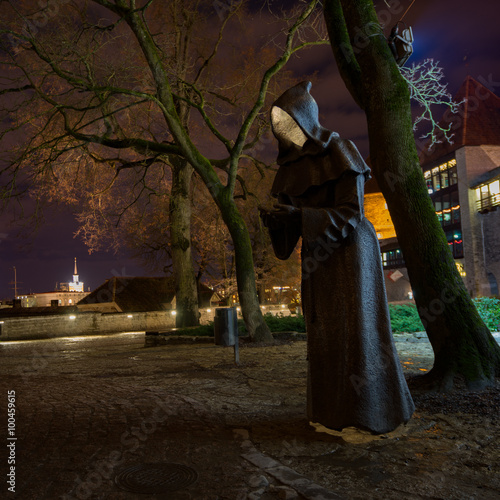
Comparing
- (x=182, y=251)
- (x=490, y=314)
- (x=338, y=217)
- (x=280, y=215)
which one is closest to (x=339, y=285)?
(x=338, y=217)

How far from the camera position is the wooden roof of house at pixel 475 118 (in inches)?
1692

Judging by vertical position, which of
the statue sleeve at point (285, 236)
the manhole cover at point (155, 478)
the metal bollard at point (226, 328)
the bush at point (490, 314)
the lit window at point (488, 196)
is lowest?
the bush at point (490, 314)

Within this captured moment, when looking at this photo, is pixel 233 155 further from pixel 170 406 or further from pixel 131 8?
pixel 170 406

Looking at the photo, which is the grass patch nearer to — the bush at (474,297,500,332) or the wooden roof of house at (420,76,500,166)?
the bush at (474,297,500,332)

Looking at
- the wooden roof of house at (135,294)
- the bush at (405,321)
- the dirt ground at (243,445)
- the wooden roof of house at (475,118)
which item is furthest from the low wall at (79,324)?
the wooden roof of house at (475,118)

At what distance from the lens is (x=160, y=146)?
14.6m

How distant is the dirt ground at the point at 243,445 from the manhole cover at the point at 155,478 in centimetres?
6

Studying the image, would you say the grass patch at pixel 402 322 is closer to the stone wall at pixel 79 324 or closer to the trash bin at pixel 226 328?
the trash bin at pixel 226 328

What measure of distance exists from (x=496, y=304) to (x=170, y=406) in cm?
1122

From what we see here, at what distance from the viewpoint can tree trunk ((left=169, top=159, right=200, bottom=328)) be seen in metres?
18.8

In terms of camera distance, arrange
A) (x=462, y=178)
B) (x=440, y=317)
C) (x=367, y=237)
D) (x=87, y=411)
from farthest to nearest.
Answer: (x=462, y=178), (x=440, y=317), (x=87, y=411), (x=367, y=237)

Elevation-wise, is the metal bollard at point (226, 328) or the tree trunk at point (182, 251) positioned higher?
the tree trunk at point (182, 251)

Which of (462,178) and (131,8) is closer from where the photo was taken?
(131,8)

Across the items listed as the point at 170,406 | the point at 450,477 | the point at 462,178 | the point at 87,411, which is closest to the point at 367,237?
the point at 450,477
